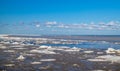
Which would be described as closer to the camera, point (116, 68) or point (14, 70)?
point (14, 70)

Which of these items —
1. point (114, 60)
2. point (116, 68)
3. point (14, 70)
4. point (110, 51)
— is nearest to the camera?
point (14, 70)

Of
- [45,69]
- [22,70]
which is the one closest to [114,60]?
[45,69]

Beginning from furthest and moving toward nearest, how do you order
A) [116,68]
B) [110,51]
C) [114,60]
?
[110,51]
[114,60]
[116,68]

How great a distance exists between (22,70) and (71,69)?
3714mm

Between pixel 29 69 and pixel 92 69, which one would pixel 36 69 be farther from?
pixel 92 69

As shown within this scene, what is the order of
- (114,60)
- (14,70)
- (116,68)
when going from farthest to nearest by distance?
(114,60) → (116,68) → (14,70)

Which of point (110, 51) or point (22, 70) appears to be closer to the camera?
point (22, 70)

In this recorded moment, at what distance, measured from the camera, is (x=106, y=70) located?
62.1ft

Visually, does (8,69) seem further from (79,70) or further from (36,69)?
(79,70)

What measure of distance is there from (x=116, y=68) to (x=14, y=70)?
7.88 m

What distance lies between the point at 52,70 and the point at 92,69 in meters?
3.08

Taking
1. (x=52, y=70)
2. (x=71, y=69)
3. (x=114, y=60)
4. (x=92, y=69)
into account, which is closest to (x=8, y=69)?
(x=52, y=70)

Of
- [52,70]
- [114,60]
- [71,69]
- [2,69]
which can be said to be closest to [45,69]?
[52,70]

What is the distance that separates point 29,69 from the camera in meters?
19.2
